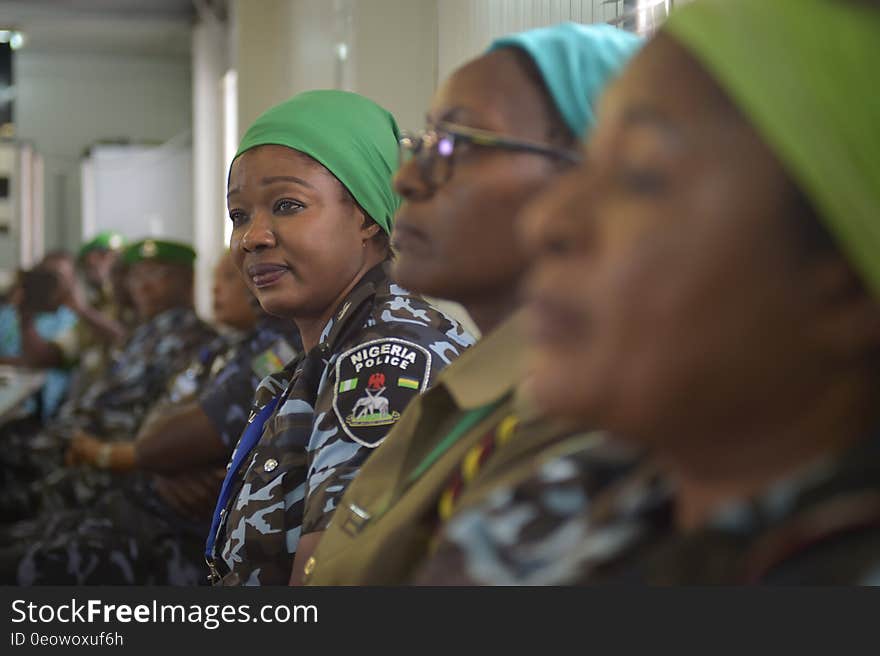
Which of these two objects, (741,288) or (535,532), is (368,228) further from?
(741,288)

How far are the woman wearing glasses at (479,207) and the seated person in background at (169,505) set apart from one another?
1.55 m

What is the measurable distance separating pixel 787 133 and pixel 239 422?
7.60 ft

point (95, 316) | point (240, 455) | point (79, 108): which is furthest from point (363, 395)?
point (79, 108)

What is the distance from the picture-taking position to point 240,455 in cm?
184

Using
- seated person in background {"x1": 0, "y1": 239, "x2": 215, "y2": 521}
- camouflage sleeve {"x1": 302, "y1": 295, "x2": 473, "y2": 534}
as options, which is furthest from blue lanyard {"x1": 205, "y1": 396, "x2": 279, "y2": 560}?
seated person in background {"x1": 0, "y1": 239, "x2": 215, "y2": 521}

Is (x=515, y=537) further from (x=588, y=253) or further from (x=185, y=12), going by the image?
(x=185, y=12)

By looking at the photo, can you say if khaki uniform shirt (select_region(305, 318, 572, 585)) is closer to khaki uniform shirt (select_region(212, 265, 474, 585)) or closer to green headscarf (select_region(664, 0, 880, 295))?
khaki uniform shirt (select_region(212, 265, 474, 585))

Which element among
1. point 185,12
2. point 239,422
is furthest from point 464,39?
point 185,12

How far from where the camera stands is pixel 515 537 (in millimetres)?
737

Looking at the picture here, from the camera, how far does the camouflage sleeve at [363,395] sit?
5.12ft

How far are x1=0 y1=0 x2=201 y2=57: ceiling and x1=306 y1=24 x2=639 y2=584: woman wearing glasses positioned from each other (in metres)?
7.99

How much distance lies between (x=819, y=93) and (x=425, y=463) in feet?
2.19

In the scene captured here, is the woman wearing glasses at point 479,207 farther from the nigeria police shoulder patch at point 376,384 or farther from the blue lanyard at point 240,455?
the blue lanyard at point 240,455

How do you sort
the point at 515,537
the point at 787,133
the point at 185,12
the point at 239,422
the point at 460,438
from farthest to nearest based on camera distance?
1. the point at 185,12
2. the point at 239,422
3. the point at 460,438
4. the point at 515,537
5. the point at 787,133
